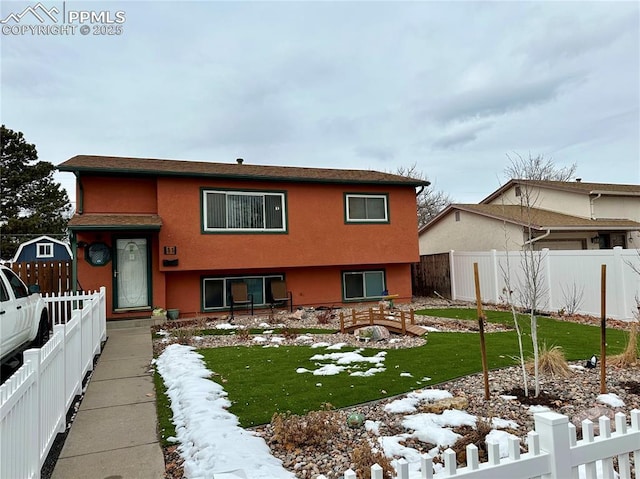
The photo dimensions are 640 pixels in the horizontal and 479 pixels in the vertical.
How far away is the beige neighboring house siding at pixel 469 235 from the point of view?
15.3m

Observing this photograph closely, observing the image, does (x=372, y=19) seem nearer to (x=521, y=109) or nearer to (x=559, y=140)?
(x=521, y=109)

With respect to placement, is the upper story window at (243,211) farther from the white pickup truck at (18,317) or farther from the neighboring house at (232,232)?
the white pickup truck at (18,317)

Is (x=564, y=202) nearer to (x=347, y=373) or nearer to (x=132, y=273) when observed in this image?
(x=347, y=373)

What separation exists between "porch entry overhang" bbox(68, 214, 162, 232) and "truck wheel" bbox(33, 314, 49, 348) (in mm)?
2887

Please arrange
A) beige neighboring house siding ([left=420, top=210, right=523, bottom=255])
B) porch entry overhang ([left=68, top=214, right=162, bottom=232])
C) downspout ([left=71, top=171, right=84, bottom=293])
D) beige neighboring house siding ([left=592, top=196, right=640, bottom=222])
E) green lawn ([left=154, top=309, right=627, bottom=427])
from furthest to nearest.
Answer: beige neighboring house siding ([left=592, top=196, right=640, bottom=222]) < beige neighboring house siding ([left=420, top=210, right=523, bottom=255]) < downspout ([left=71, top=171, right=84, bottom=293]) < porch entry overhang ([left=68, top=214, right=162, bottom=232]) < green lawn ([left=154, top=309, right=627, bottom=427])

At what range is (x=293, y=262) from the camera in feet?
40.7

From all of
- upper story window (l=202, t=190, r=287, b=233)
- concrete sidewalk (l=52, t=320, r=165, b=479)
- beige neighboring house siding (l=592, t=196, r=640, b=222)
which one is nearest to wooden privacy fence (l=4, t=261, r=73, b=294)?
upper story window (l=202, t=190, r=287, b=233)

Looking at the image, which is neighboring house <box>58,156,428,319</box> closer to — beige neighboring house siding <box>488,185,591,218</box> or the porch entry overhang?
the porch entry overhang

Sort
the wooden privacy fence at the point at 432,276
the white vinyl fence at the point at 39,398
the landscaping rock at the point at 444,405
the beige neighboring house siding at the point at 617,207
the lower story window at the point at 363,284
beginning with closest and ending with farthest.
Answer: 1. the white vinyl fence at the point at 39,398
2. the landscaping rock at the point at 444,405
3. the lower story window at the point at 363,284
4. the wooden privacy fence at the point at 432,276
5. the beige neighboring house siding at the point at 617,207

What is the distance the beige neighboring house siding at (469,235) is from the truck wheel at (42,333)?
1369cm

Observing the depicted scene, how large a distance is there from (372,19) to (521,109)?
29.2 ft

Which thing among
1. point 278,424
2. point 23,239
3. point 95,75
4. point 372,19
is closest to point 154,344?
point 278,424

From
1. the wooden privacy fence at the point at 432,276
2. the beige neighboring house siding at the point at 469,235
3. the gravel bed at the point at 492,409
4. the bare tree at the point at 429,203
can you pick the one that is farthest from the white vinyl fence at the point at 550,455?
the bare tree at the point at 429,203

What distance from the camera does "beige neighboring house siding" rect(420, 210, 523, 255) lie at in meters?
15.3
